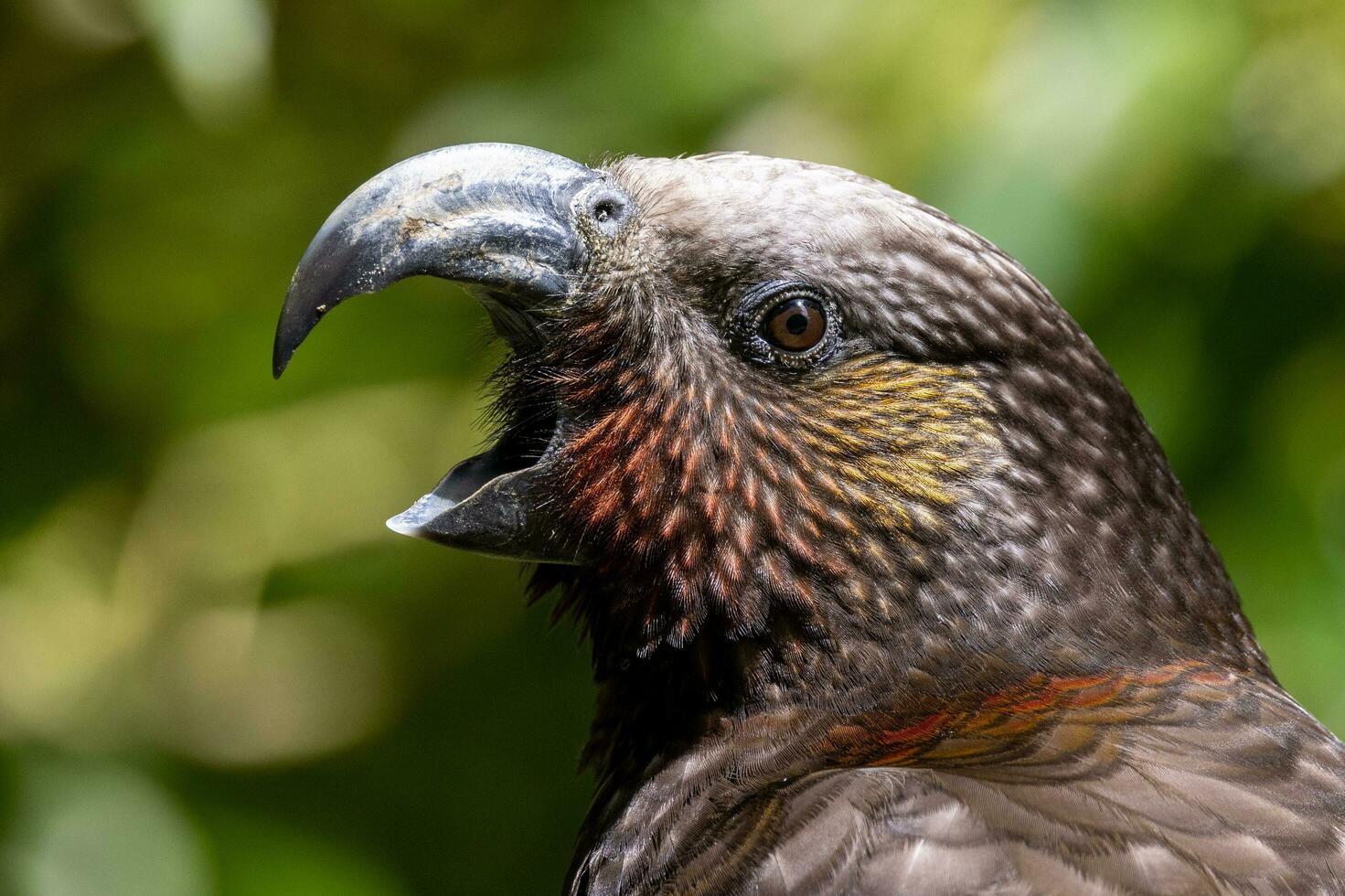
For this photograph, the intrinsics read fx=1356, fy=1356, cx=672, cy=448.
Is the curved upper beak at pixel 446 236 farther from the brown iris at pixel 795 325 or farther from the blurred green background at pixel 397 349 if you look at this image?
the blurred green background at pixel 397 349

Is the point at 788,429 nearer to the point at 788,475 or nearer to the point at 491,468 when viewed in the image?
the point at 788,475

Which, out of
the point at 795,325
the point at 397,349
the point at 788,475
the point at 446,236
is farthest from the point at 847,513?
the point at 397,349

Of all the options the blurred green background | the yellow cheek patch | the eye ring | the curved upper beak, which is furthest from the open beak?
the blurred green background

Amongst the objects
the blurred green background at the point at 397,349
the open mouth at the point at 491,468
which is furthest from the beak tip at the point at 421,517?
the blurred green background at the point at 397,349

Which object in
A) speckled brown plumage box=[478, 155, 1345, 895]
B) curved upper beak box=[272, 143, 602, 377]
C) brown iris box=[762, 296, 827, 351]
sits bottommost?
speckled brown plumage box=[478, 155, 1345, 895]

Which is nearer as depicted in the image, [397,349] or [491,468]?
[491,468]

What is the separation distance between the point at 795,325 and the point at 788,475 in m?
0.23

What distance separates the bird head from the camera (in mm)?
2006

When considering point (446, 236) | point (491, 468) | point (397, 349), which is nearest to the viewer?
point (446, 236)

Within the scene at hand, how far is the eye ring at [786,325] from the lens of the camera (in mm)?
2037

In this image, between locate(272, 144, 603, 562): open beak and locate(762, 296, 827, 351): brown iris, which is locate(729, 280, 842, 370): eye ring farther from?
locate(272, 144, 603, 562): open beak

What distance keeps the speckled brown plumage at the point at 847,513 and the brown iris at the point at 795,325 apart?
0.04 meters

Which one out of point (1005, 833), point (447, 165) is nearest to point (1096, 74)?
point (447, 165)

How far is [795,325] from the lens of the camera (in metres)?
2.04
